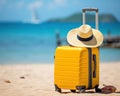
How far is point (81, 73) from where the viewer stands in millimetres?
5039

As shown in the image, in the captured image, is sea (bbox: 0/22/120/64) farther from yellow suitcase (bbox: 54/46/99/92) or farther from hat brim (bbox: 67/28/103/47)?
yellow suitcase (bbox: 54/46/99/92)

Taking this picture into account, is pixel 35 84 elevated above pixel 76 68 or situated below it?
below

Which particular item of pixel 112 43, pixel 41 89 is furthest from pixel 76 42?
pixel 112 43

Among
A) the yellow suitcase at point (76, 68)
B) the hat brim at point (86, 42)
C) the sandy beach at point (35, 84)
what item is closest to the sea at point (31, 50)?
the sandy beach at point (35, 84)

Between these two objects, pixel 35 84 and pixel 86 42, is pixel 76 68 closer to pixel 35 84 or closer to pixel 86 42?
pixel 86 42

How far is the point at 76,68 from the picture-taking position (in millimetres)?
5027

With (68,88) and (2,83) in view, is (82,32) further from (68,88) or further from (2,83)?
(2,83)

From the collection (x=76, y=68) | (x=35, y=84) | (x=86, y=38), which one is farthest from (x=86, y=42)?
(x=35, y=84)

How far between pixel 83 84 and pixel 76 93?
0.58 feet

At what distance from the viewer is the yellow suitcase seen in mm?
5023

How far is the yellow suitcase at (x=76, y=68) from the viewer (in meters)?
5.02

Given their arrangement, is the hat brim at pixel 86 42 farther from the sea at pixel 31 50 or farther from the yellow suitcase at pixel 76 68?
the sea at pixel 31 50

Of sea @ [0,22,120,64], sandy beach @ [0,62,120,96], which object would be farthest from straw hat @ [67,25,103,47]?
sea @ [0,22,120,64]

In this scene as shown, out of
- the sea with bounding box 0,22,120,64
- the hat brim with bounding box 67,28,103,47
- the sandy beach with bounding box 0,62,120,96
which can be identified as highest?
the hat brim with bounding box 67,28,103,47
